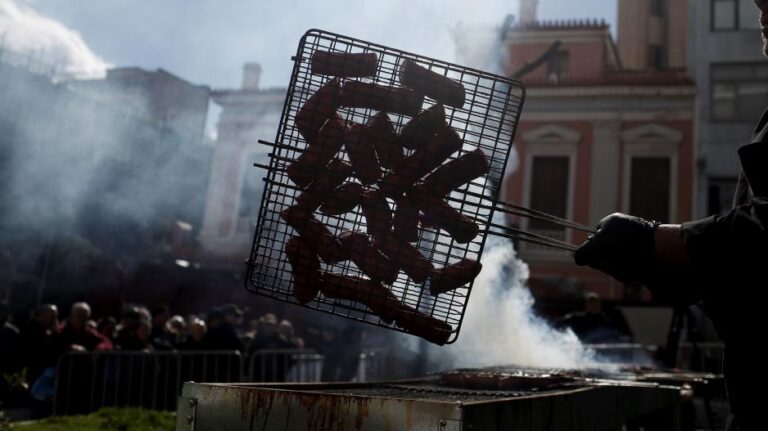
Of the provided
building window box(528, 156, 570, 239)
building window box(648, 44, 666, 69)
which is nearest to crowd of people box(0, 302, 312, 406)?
building window box(528, 156, 570, 239)

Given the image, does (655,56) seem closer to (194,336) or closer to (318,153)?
(194,336)

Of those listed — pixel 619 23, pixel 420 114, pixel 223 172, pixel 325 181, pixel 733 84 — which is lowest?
pixel 325 181

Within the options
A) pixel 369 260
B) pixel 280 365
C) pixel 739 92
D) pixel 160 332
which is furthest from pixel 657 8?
pixel 369 260

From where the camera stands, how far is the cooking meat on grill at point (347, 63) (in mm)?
2961

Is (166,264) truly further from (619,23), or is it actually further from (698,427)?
(619,23)

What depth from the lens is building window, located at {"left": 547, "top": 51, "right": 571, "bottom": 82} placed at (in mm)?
23438

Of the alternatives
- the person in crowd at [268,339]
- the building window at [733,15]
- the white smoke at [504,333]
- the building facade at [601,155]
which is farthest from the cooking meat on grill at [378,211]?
the building window at [733,15]

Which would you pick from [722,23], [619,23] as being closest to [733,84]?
[722,23]

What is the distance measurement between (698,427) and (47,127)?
1087cm

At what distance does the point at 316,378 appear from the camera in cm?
1060

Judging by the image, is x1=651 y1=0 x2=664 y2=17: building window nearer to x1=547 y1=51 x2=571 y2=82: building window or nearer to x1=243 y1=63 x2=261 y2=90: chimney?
x1=547 y1=51 x2=571 y2=82: building window

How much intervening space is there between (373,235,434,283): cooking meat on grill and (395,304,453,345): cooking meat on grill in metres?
0.14

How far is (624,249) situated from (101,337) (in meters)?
7.35

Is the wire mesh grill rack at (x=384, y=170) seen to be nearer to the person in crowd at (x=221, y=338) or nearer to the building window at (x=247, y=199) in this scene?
the person in crowd at (x=221, y=338)
